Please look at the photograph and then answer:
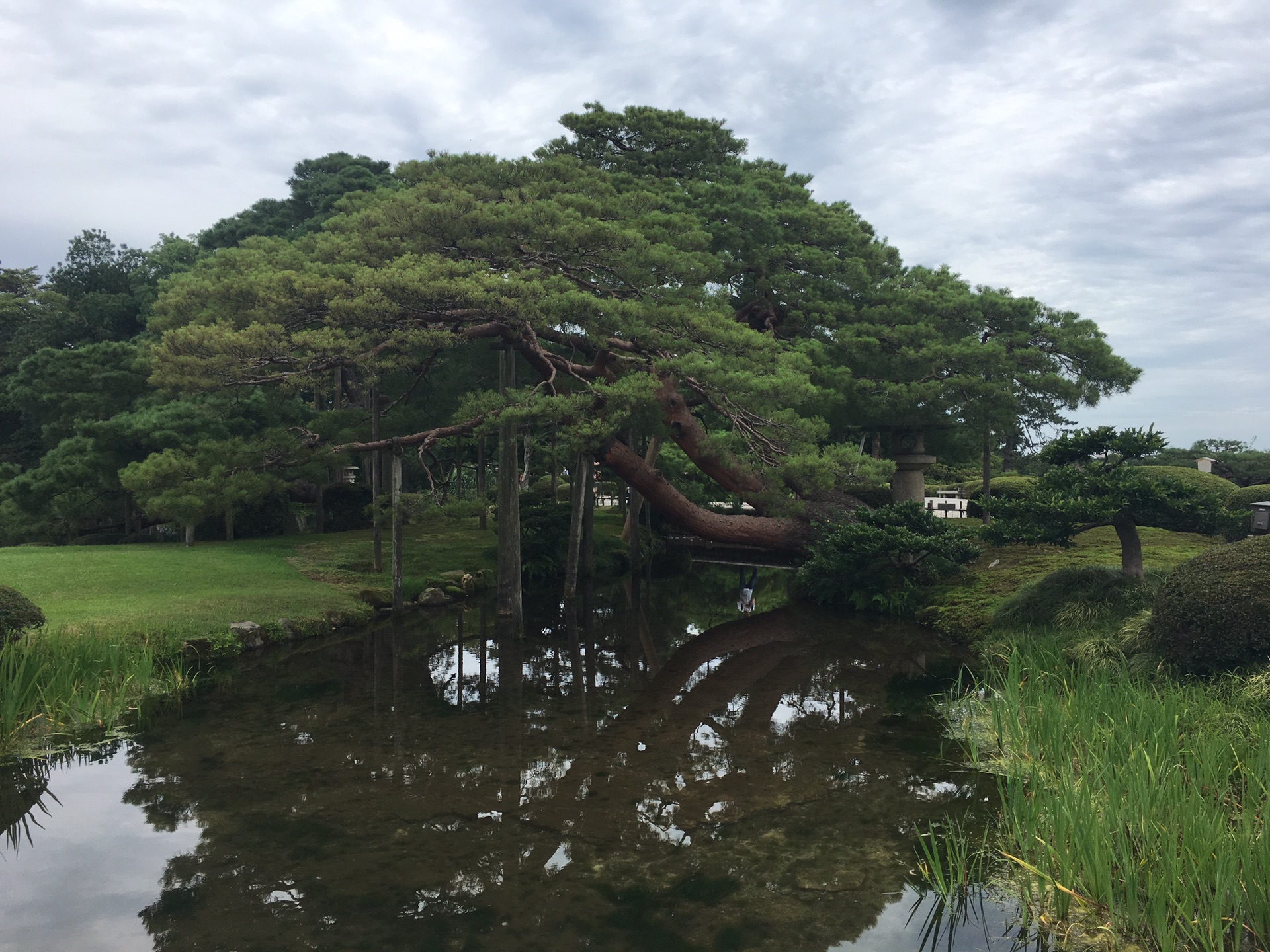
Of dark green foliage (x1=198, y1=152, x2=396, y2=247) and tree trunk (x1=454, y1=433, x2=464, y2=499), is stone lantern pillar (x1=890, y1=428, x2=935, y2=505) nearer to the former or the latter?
tree trunk (x1=454, y1=433, x2=464, y2=499)

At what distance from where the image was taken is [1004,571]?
16141mm

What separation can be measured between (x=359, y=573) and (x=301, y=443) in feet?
12.7

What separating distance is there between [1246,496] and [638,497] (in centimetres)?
1606

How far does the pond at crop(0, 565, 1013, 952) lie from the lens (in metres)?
4.88

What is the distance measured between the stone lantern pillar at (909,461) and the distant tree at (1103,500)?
11.0 meters

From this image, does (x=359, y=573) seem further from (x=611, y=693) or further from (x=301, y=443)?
(x=611, y=693)

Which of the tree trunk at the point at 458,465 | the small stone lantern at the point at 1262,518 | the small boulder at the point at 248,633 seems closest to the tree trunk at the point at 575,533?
the tree trunk at the point at 458,465

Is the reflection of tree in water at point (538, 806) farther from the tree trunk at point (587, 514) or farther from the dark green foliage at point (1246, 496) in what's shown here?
the dark green foliage at point (1246, 496)

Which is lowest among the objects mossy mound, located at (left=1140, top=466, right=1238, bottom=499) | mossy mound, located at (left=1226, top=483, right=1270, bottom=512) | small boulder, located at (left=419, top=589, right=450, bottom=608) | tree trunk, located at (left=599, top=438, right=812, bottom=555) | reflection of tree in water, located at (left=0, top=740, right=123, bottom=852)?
reflection of tree in water, located at (left=0, top=740, right=123, bottom=852)

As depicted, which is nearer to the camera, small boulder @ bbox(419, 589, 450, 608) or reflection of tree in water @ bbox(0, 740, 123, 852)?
reflection of tree in water @ bbox(0, 740, 123, 852)

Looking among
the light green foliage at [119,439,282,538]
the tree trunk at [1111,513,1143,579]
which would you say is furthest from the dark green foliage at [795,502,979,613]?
the light green foliage at [119,439,282,538]

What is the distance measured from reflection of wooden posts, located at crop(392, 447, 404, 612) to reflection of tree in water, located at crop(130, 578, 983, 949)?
2.80 metres

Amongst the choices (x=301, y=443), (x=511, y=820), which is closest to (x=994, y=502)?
(x=511, y=820)

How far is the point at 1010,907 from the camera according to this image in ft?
16.6
